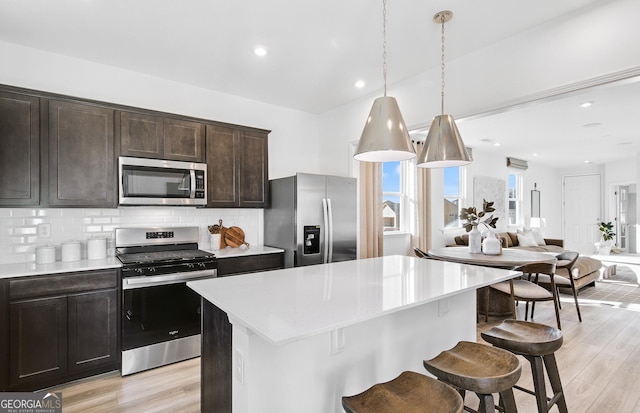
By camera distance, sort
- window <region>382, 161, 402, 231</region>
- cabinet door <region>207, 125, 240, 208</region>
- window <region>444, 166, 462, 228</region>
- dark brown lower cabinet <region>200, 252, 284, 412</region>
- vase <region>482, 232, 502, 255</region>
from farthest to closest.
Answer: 1. window <region>444, 166, 462, 228</region>
2. window <region>382, 161, 402, 231</region>
3. vase <region>482, 232, 502, 255</region>
4. cabinet door <region>207, 125, 240, 208</region>
5. dark brown lower cabinet <region>200, 252, 284, 412</region>

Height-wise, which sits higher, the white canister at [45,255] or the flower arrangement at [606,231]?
the white canister at [45,255]

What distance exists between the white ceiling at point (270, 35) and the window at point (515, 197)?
482 centimetres

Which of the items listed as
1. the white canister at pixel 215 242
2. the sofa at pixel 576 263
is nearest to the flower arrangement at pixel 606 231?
the sofa at pixel 576 263

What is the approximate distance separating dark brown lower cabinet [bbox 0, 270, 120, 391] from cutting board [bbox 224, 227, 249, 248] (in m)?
1.26

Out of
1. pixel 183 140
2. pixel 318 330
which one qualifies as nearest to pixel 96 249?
pixel 183 140

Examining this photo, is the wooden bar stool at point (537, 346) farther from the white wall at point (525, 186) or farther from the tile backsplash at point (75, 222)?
the white wall at point (525, 186)

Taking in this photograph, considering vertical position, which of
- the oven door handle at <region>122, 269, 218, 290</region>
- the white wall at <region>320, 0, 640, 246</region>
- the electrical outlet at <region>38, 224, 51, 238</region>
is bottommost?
the oven door handle at <region>122, 269, 218, 290</region>

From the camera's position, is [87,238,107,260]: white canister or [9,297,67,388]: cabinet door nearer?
[9,297,67,388]: cabinet door

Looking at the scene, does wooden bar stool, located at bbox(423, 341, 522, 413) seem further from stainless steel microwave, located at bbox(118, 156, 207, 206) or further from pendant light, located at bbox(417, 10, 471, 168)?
stainless steel microwave, located at bbox(118, 156, 207, 206)

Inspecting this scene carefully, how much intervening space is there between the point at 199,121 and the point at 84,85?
1.06 m

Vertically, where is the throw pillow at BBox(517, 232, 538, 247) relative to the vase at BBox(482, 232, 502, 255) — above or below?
below

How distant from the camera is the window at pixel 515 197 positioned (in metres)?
8.46

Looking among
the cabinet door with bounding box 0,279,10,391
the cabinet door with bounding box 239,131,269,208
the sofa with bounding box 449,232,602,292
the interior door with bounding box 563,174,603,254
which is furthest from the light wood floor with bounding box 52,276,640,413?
the interior door with bounding box 563,174,603,254

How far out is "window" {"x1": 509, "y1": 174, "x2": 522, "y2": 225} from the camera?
846cm
